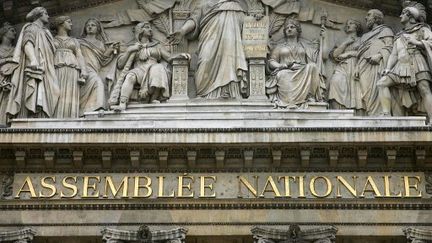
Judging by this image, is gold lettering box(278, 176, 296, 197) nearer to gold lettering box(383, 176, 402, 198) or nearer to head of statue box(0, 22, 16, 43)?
gold lettering box(383, 176, 402, 198)

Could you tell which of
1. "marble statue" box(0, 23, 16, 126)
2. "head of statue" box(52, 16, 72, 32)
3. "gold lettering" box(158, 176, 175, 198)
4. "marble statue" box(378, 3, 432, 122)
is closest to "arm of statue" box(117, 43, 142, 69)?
"head of statue" box(52, 16, 72, 32)

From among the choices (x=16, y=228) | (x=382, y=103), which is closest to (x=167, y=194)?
(x=16, y=228)

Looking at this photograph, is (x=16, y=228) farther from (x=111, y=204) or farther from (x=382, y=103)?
(x=382, y=103)

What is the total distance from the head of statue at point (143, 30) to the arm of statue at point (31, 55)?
87.4 inches

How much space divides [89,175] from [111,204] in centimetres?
78

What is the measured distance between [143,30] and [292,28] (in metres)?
3.08

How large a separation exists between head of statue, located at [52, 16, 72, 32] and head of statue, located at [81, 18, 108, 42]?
1.09 feet

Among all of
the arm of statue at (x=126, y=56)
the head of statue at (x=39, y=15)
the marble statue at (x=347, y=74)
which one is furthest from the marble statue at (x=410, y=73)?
the head of statue at (x=39, y=15)

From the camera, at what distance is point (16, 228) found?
24172 millimetres

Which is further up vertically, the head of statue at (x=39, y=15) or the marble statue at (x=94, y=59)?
the head of statue at (x=39, y=15)

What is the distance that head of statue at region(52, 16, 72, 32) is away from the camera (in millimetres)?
26500

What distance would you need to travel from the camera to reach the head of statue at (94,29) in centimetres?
2652

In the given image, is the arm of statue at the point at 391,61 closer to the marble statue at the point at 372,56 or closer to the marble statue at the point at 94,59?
the marble statue at the point at 372,56

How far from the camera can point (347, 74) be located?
25.9 meters
